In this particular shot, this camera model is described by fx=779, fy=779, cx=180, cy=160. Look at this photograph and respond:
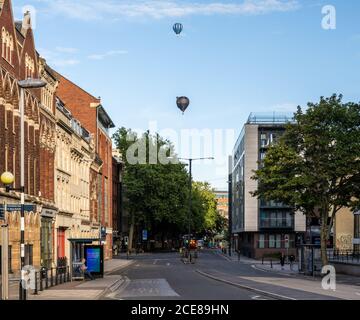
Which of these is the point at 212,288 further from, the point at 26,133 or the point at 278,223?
the point at 278,223

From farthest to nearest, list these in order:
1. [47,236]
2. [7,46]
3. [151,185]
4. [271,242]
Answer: [151,185] → [271,242] → [47,236] → [7,46]

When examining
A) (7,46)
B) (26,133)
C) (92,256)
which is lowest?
(92,256)

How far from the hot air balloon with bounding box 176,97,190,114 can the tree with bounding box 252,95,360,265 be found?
45.1ft

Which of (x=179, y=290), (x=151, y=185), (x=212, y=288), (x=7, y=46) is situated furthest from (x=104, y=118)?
(x=179, y=290)

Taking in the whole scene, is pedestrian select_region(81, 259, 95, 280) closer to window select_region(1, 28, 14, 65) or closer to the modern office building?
window select_region(1, 28, 14, 65)

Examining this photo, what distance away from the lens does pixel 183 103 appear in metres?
48.5

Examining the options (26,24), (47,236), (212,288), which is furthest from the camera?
(47,236)

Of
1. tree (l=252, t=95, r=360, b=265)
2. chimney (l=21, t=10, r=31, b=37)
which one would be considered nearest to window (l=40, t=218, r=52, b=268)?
chimney (l=21, t=10, r=31, b=37)

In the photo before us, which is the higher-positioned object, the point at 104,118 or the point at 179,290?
the point at 104,118

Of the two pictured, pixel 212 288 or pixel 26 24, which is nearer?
pixel 212 288

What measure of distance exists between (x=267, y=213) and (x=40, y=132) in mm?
66691

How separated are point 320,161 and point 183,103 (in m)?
16.4

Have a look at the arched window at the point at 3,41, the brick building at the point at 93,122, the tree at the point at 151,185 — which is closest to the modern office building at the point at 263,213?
the tree at the point at 151,185

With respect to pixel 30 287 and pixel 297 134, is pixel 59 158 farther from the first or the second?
pixel 30 287
